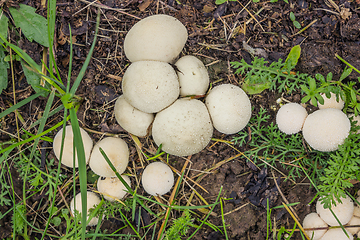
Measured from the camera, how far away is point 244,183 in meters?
3.00

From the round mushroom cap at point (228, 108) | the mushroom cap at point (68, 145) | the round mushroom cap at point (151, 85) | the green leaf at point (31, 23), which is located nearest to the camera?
the round mushroom cap at point (151, 85)

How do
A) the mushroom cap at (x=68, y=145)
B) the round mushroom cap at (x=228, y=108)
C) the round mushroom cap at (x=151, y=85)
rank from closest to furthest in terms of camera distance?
the round mushroom cap at (x=151, y=85) < the round mushroom cap at (x=228, y=108) < the mushroom cap at (x=68, y=145)

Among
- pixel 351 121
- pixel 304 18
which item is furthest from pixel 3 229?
pixel 304 18

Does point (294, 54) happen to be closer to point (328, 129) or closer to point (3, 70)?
point (328, 129)

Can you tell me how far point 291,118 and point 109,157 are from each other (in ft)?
6.57

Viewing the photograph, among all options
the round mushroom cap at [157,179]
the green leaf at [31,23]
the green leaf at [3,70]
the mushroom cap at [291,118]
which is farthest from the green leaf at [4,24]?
the mushroom cap at [291,118]

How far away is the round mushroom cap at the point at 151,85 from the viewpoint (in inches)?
95.7

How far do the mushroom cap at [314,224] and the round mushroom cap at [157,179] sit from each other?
5.20 ft

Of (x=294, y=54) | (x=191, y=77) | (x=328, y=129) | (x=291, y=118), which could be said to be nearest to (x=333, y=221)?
(x=328, y=129)

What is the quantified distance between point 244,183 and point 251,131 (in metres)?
0.63

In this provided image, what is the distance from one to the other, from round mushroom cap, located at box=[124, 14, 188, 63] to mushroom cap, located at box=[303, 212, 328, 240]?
2338mm

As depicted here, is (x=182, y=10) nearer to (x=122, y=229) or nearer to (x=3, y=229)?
(x=122, y=229)

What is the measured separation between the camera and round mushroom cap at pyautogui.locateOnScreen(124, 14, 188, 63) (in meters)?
2.53

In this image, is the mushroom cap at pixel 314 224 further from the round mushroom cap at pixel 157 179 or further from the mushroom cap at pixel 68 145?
the mushroom cap at pixel 68 145
